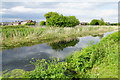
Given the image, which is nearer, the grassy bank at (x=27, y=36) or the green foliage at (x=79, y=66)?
the green foliage at (x=79, y=66)

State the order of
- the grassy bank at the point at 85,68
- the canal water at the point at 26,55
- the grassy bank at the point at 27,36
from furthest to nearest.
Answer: the grassy bank at the point at 27,36, the canal water at the point at 26,55, the grassy bank at the point at 85,68

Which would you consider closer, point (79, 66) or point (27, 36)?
point (79, 66)

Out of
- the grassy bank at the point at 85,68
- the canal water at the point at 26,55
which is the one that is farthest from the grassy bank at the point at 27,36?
the grassy bank at the point at 85,68

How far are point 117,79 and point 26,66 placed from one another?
3.56 metres

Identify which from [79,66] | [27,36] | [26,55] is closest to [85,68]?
[79,66]

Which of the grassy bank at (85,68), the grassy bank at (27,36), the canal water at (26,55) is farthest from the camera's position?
the grassy bank at (27,36)

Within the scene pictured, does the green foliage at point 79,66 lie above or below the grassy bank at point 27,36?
below

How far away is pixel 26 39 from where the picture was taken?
10.6 meters

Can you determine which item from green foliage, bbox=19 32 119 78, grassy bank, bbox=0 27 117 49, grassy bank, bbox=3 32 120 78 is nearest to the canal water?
grassy bank, bbox=3 32 120 78

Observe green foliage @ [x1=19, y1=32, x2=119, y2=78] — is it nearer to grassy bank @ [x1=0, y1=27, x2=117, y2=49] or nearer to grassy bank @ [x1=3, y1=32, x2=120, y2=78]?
grassy bank @ [x1=3, y1=32, x2=120, y2=78]

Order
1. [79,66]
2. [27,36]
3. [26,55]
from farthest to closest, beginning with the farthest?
[27,36], [26,55], [79,66]

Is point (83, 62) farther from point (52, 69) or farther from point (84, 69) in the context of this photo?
point (52, 69)

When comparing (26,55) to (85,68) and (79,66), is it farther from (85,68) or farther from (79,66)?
(85,68)

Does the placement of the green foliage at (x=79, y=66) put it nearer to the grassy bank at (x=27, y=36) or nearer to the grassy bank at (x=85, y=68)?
the grassy bank at (x=85, y=68)
